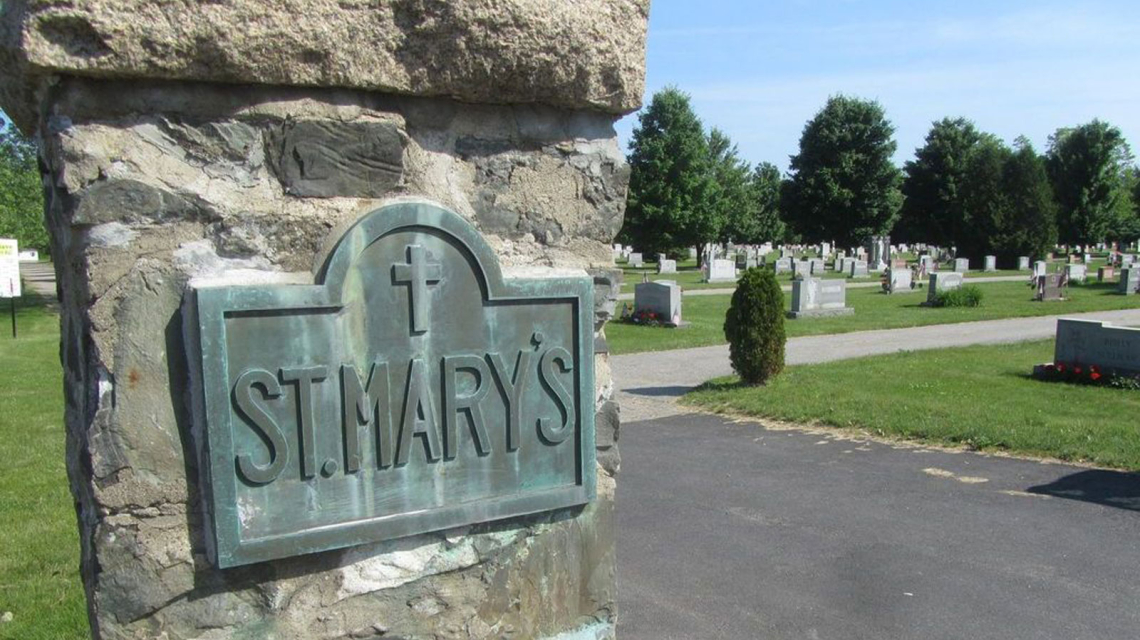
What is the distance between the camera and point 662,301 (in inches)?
732

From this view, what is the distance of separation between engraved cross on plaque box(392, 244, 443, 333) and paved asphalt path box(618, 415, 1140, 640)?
2.76 meters

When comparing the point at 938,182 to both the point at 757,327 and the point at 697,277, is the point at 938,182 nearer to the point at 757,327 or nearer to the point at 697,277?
the point at 697,277

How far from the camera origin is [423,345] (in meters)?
2.28

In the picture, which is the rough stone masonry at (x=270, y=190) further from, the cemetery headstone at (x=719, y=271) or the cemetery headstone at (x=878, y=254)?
the cemetery headstone at (x=878, y=254)

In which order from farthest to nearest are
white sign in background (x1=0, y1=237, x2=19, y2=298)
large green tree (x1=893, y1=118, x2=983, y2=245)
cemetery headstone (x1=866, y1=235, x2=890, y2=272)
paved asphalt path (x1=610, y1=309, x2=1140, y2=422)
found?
large green tree (x1=893, y1=118, x2=983, y2=245)
cemetery headstone (x1=866, y1=235, x2=890, y2=272)
white sign in background (x1=0, y1=237, x2=19, y2=298)
paved asphalt path (x1=610, y1=309, x2=1140, y2=422)

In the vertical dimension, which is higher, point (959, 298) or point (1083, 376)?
point (959, 298)

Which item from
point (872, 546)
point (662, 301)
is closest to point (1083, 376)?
point (872, 546)

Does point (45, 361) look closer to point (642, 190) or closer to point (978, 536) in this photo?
point (978, 536)

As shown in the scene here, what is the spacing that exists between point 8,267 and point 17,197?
32.7ft

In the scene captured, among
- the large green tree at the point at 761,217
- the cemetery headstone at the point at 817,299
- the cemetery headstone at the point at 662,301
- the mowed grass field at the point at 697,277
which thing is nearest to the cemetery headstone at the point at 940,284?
the cemetery headstone at the point at 817,299

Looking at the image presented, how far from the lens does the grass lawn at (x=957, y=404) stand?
26.5ft

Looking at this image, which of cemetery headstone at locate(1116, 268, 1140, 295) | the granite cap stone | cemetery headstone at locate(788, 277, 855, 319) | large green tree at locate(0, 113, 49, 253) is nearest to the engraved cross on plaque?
the granite cap stone

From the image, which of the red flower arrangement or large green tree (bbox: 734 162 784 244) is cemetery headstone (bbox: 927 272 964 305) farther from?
large green tree (bbox: 734 162 784 244)

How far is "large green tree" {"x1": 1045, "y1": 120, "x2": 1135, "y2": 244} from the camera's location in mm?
45281
